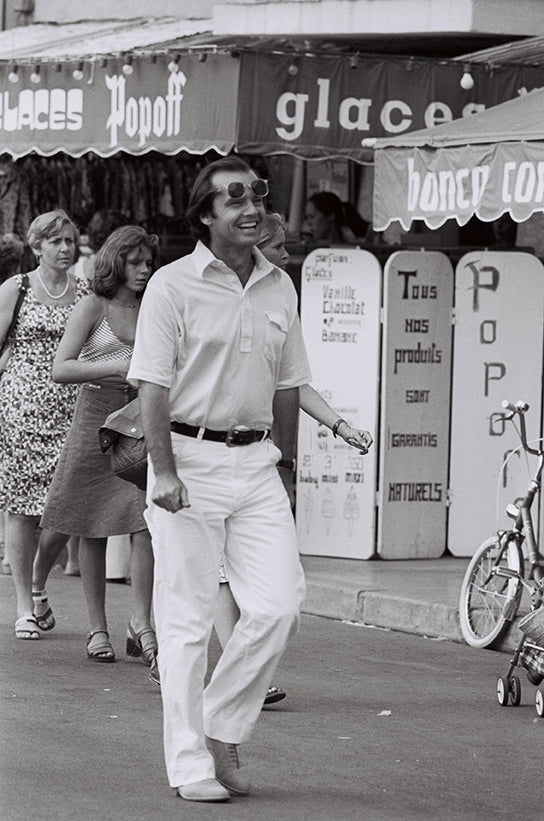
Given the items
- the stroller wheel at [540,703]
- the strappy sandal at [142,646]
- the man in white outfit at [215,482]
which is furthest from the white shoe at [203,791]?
Answer: the strappy sandal at [142,646]

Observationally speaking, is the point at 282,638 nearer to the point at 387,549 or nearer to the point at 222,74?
the point at 387,549

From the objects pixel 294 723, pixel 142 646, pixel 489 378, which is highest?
pixel 489 378

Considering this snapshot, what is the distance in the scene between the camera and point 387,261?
1164cm

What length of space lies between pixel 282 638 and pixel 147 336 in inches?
40.8

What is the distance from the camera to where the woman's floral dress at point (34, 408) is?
931cm

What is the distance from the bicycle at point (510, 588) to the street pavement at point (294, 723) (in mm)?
113

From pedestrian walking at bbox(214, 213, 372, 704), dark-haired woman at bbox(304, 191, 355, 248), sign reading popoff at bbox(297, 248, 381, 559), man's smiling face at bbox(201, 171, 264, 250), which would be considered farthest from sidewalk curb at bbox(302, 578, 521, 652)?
man's smiling face at bbox(201, 171, 264, 250)

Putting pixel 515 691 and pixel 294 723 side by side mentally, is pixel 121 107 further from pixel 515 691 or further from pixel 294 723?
pixel 294 723

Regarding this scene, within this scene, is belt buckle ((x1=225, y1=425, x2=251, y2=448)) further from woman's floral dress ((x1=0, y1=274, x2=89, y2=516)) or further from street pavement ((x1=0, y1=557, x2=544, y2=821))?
woman's floral dress ((x1=0, y1=274, x2=89, y2=516))

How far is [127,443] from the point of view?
7.18 meters

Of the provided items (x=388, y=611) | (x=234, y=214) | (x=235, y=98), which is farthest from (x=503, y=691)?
(x=235, y=98)

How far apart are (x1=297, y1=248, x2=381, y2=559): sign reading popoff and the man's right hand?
6.01 metres

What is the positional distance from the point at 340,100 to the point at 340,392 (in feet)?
6.43

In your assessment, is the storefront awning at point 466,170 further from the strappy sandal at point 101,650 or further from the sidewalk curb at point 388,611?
the strappy sandal at point 101,650
